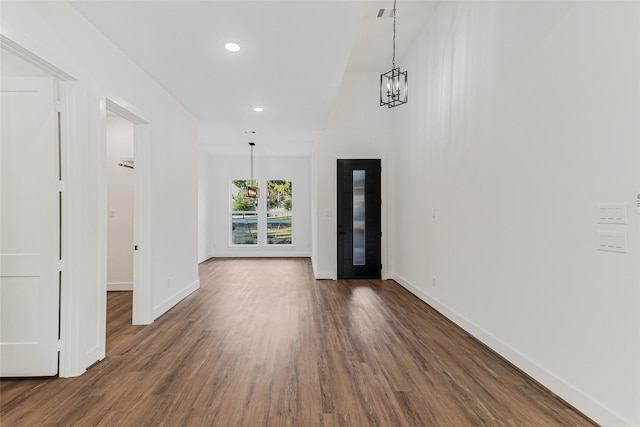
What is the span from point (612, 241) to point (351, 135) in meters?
4.68

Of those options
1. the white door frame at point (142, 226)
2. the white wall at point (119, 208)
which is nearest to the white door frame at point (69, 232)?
the white door frame at point (142, 226)

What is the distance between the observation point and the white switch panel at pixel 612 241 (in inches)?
69.3

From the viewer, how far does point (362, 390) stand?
7.38 ft

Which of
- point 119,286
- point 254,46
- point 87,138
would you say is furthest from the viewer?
point 119,286

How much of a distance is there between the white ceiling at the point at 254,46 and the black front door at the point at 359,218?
1219mm

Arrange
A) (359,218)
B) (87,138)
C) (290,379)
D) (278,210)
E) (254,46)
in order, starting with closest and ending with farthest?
(290,379)
(87,138)
(254,46)
(359,218)
(278,210)

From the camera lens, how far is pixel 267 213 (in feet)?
30.6

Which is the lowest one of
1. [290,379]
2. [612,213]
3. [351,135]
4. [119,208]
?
[290,379]

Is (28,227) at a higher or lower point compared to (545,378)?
higher

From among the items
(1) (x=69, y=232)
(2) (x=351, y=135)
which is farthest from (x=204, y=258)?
(1) (x=69, y=232)

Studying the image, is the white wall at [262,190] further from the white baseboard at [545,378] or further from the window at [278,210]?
the white baseboard at [545,378]

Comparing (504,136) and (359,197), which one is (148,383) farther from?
(359,197)

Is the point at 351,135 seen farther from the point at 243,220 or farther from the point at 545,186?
the point at 243,220

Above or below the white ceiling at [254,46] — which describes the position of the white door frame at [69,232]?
below
